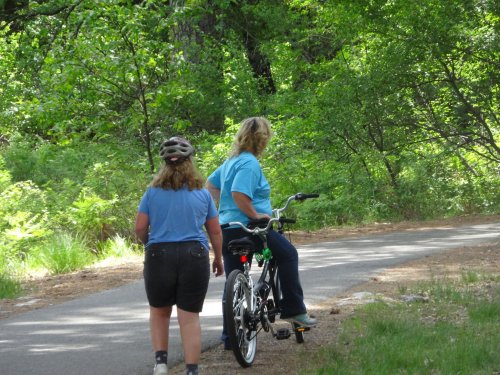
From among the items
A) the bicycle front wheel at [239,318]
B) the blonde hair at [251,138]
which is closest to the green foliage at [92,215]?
the blonde hair at [251,138]

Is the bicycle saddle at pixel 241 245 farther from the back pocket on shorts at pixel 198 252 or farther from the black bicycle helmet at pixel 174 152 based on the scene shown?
the black bicycle helmet at pixel 174 152

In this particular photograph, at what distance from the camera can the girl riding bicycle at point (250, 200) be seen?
298 inches

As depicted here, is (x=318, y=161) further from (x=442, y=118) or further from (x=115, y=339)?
(x=115, y=339)

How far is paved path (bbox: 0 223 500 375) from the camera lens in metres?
7.83

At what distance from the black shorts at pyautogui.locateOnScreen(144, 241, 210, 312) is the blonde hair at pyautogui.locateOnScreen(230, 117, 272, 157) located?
1.40 metres

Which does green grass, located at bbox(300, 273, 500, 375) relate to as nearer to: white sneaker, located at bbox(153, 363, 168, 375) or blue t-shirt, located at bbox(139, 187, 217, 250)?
white sneaker, located at bbox(153, 363, 168, 375)

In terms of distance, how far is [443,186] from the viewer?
23547 mm

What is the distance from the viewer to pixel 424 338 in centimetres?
802

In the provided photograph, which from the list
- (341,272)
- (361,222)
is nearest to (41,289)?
(341,272)

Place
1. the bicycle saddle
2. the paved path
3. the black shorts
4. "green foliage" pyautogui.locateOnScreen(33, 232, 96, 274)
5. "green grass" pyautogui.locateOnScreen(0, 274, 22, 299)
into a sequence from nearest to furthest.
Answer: the black shorts → the bicycle saddle → the paved path → "green grass" pyautogui.locateOnScreen(0, 274, 22, 299) → "green foliage" pyautogui.locateOnScreen(33, 232, 96, 274)

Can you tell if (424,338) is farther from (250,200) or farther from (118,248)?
(118,248)

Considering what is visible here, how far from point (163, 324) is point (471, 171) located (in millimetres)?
19517

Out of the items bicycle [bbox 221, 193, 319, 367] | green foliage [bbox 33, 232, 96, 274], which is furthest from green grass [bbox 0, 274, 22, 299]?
bicycle [bbox 221, 193, 319, 367]

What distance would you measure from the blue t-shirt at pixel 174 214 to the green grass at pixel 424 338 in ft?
4.53
